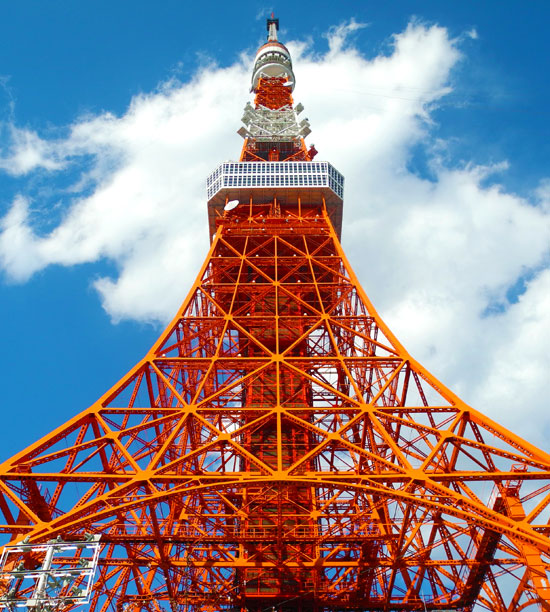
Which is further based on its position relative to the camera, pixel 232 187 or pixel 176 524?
pixel 232 187

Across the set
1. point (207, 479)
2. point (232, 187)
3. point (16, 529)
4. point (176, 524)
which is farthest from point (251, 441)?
point (232, 187)

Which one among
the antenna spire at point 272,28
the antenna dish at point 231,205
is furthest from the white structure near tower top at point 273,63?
the antenna dish at point 231,205

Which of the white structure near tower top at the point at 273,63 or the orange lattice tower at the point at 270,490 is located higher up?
the white structure near tower top at the point at 273,63

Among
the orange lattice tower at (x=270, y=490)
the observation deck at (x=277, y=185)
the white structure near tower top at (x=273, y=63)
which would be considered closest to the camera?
the orange lattice tower at (x=270, y=490)

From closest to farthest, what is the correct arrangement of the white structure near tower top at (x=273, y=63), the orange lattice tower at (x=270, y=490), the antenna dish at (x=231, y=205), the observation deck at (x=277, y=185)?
the orange lattice tower at (x=270, y=490) → the antenna dish at (x=231, y=205) → the observation deck at (x=277, y=185) → the white structure near tower top at (x=273, y=63)

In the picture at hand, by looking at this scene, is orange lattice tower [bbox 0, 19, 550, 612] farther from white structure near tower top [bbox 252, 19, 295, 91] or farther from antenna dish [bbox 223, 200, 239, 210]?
white structure near tower top [bbox 252, 19, 295, 91]

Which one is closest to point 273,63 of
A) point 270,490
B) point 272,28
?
point 272,28

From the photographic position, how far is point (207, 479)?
15594 millimetres

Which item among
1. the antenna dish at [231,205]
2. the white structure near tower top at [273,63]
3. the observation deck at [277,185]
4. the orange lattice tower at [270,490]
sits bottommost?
the orange lattice tower at [270,490]

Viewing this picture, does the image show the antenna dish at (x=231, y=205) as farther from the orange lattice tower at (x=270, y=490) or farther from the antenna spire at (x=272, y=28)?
the antenna spire at (x=272, y=28)

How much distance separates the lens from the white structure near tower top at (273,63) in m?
49.0

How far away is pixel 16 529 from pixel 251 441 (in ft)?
38.1

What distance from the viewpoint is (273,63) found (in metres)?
49.1

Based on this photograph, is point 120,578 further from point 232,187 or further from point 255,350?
point 232,187
